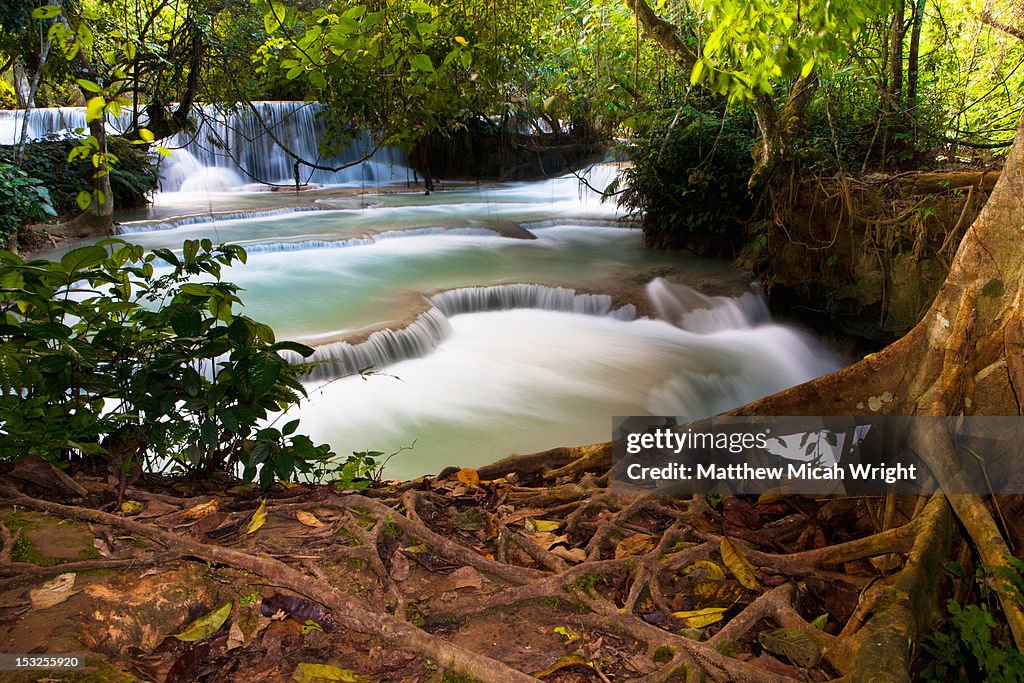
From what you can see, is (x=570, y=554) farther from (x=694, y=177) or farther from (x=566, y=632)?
(x=694, y=177)

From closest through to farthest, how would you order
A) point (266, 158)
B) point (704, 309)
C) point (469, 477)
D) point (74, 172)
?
point (469, 477), point (704, 309), point (74, 172), point (266, 158)

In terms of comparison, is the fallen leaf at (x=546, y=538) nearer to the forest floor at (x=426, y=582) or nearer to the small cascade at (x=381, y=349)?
the forest floor at (x=426, y=582)

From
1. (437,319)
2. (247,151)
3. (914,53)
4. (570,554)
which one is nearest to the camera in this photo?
(570,554)

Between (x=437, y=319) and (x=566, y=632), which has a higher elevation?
(x=437, y=319)

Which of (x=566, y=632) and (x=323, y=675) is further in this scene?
(x=566, y=632)

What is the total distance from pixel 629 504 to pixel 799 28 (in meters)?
3.59

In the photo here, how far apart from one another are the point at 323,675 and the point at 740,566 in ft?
4.51

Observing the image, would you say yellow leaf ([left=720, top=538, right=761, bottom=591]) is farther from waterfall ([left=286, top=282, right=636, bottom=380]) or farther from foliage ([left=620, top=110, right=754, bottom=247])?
foliage ([left=620, top=110, right=754, bottom=247])

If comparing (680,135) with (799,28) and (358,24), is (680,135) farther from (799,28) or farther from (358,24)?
(358,24)

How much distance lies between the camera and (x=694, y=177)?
961 cm

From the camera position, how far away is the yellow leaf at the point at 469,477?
3.38 meters

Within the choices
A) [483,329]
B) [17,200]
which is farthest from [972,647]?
[17,200]

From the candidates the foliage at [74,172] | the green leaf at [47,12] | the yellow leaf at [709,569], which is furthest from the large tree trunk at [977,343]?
the foliage at [74,172]

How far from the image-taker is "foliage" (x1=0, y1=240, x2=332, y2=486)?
2486 millimetres
